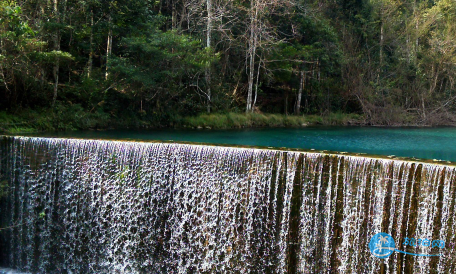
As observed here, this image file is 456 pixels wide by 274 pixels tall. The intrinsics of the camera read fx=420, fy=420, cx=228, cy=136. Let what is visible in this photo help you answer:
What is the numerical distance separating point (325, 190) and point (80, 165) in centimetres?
445

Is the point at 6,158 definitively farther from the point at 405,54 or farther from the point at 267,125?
the point at 405,54

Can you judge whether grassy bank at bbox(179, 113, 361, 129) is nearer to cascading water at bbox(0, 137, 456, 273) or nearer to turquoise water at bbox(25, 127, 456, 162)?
turquoise water at bbox(25, 127, 456, 162)

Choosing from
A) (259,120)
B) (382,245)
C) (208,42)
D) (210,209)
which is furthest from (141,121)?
(382,245)

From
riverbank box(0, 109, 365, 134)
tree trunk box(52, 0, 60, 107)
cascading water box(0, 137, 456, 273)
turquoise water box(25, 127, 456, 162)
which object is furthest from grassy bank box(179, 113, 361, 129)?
cascading water box(0, 137, 456, 273)

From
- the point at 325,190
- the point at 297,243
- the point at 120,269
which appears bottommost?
the point at 120,269

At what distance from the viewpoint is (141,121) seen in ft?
51.4

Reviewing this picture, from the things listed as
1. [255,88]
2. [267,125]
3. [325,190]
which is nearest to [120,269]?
[325,190]

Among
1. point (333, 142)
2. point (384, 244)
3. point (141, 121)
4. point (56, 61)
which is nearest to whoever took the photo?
point (384, 244)

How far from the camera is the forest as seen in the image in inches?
520

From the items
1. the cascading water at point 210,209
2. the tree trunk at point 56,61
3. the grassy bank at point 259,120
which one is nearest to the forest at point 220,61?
the tree trunk at point 56,61

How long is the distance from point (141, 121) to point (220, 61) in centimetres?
647

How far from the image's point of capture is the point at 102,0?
14.7 m

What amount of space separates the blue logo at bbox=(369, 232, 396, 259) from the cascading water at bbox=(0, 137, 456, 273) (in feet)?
0.20

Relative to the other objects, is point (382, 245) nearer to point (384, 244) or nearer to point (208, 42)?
point (384, 244)
